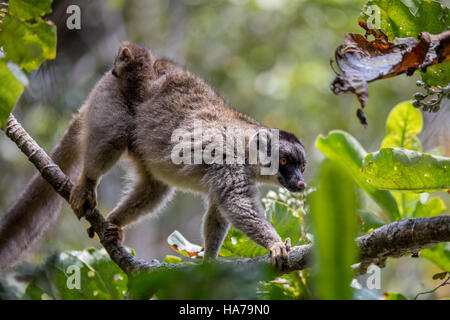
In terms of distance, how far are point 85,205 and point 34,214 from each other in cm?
66

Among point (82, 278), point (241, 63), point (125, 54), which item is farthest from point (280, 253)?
point (241, 63)

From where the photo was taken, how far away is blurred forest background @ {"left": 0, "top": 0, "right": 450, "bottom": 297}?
8.89 m

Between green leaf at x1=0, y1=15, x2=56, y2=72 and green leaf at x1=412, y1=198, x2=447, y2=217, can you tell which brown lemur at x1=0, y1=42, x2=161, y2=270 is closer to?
green leaf at x1=0, y1=15, x2=56, y2=72

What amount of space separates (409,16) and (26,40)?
1.68 meters

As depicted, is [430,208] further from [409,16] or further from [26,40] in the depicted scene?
[26,40]

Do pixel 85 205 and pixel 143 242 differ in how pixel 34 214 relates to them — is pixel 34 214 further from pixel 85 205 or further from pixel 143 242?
pixel 143 242

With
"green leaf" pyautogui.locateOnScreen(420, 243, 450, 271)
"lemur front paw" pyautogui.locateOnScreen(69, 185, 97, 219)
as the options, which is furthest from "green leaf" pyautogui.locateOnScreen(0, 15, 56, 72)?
"green leaf" pyautogui.locateOnScreen(420, 243, 450, 271)

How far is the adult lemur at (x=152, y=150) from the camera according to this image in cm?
384

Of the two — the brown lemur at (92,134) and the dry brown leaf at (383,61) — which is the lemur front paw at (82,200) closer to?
the brown lemur at (92,134)

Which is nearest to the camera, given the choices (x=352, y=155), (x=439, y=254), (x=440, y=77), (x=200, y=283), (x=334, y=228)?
(x=334, y=228)

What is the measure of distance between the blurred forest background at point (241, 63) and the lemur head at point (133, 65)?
3.57 m

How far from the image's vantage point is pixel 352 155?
302cm

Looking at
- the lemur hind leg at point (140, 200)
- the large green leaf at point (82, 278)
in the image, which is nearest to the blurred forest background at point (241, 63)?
the lemur hind leg at point (140, 200)
